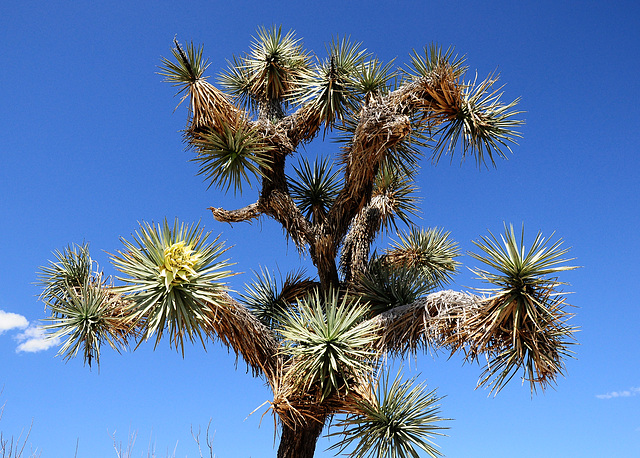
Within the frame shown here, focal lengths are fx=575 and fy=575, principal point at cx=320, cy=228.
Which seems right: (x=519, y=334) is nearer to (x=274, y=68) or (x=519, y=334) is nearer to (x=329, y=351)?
(x=329, y=351)

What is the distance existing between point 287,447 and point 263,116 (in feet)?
16.0

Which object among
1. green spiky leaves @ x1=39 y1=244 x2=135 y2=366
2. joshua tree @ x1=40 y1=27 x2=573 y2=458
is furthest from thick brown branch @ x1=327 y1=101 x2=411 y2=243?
green spiky leaves @ x1=39 y1=244 x2=135 y2=366

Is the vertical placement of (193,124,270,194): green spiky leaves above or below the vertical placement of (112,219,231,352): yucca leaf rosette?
above

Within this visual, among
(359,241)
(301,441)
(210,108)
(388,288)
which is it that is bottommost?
(301,441)

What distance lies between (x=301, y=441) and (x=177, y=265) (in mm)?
3054

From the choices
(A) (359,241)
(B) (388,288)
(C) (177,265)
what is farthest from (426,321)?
(C) (177,265)

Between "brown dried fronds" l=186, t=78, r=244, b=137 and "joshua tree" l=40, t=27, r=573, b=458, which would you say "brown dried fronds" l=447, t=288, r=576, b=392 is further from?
"brown dried fronds" l=186, t=78, r=244, b=137

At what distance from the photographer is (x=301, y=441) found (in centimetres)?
744

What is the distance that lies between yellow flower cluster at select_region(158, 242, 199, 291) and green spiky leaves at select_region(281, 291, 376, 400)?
156cm

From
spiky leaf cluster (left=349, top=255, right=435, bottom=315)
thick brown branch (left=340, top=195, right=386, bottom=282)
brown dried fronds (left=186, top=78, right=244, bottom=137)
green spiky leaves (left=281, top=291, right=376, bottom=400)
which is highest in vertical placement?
brown dried fronds (left=186, top=78, right=244, bottom=137)

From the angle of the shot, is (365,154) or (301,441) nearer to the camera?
(301,441)

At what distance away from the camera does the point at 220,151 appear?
7969mm

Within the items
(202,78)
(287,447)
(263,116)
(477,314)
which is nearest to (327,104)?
(263,116)

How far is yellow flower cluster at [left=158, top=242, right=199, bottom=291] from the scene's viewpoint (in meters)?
5.89
